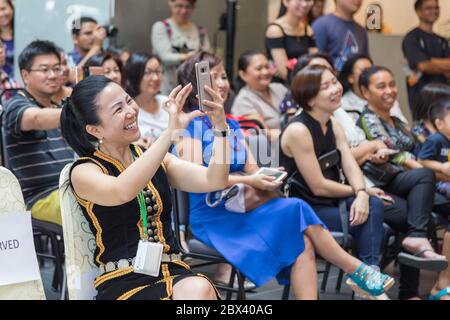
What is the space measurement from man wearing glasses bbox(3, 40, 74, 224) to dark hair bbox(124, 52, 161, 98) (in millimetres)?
596

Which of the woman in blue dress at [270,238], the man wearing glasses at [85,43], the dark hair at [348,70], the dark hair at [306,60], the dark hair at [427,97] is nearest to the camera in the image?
the woman in blue dress at [270,238]

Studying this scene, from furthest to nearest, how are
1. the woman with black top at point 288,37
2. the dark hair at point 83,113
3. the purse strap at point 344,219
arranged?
the woman with black top at point 288,37 → the purse strap at point 344,219 → the dark hair at point 83,113

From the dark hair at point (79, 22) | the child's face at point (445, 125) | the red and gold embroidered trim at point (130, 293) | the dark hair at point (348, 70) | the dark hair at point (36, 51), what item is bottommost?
the red and gold embroidered trim at point (130, 293)

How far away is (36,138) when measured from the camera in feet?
11.5

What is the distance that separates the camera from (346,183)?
367cm

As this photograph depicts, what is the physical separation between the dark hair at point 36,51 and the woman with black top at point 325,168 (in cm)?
107

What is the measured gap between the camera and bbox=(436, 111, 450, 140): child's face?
3.97 m

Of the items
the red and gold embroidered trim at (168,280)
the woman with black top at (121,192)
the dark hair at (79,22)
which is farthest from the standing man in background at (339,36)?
the red and gold embroidered trim at (168,280)

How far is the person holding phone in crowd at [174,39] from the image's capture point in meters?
4.52

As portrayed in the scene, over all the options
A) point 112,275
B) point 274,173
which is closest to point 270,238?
point 274,173

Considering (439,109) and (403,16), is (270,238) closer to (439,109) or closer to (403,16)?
(439,109)

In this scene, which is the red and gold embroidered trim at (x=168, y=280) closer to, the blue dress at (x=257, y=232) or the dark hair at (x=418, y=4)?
the blue dress at (x=257, y=232)

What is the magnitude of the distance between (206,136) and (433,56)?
2283 mm

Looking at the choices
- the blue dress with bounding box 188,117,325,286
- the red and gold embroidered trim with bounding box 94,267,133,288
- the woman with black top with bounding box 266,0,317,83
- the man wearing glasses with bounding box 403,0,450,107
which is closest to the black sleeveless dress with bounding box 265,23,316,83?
the woman with black top with bounding box 266,0,317,83
